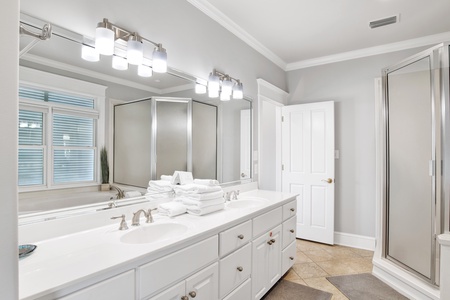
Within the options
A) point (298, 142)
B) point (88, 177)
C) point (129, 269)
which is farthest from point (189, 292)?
point (298, 142)

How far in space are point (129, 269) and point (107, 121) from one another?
2.97ft

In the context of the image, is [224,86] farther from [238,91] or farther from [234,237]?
[234,237]

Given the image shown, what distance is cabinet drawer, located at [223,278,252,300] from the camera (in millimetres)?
1588

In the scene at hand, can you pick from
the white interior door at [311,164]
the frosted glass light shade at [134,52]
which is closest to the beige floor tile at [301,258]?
the white interior door at [311,164]

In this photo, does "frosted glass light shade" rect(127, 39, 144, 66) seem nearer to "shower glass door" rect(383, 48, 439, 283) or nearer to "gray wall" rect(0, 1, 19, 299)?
"gray wall" rect(0, 1, 19, 299)

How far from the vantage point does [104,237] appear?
124cm

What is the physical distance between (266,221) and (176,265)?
100cm

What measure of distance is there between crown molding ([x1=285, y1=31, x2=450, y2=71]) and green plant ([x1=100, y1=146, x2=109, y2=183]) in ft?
10.4

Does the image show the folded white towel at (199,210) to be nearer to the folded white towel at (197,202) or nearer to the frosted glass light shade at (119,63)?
the folded white towel at (197,202)

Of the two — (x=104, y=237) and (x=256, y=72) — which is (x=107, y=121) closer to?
(x=104, y=237)

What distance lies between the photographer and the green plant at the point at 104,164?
147 centimetres

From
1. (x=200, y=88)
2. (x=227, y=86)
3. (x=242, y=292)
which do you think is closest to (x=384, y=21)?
(x=227, y=86)

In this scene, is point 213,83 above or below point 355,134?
above

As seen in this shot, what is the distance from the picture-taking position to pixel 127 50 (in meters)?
1.55
